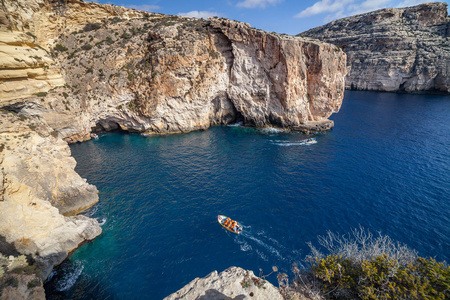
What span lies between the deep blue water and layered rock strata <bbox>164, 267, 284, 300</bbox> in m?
8.87

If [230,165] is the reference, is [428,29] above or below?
above

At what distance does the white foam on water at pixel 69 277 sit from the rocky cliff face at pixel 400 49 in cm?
13471

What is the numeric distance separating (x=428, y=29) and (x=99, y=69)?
155932 millimetres

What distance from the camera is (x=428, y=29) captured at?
349ft

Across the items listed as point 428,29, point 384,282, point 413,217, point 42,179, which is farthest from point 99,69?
point 428,29

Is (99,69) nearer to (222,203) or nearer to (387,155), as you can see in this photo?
(222,203)

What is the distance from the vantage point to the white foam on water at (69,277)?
56.3ft

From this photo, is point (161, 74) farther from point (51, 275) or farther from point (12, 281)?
point (12, 281)

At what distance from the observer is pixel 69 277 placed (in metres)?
18.0

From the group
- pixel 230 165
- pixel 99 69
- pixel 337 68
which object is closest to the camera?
pixel 230 165

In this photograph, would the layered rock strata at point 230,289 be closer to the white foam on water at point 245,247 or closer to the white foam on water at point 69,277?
the white foam on water at point 245,247

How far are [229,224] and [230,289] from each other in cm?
1353

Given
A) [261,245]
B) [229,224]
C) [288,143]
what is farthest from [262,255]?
[288,143]


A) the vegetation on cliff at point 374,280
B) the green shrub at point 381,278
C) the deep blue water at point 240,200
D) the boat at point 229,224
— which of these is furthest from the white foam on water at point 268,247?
the green shrub at point 381,278
